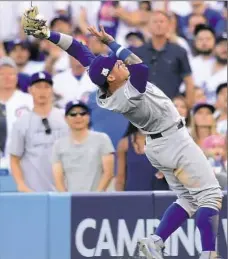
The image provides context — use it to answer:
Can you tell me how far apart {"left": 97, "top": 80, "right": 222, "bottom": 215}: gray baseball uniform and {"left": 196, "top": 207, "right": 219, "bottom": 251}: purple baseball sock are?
0.05 m

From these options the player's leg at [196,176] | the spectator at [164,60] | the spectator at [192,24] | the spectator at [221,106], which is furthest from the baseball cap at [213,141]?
the spectator at [192,24]

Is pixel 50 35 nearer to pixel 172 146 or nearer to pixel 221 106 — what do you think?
pixel 172 146

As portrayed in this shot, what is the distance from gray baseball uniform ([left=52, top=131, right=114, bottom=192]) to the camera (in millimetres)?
9133

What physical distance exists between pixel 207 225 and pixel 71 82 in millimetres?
4276

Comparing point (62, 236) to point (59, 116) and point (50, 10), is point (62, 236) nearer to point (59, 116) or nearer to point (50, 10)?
point (59, 116)

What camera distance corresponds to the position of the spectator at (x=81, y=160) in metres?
9.13

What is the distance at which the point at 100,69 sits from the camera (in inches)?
281

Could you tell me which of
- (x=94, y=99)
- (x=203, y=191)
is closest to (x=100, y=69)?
(x=203, y=191)

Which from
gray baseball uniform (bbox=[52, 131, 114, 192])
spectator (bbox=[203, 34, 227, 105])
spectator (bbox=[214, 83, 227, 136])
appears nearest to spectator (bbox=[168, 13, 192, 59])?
spectator (bbox=[203, 34, 227, 105])

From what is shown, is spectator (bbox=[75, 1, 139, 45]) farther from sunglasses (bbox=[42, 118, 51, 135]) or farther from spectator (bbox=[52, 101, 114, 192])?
spectator (bbox=[52, 101, 114, 192])

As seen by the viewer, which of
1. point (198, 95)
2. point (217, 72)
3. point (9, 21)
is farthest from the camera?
point (9, 21)

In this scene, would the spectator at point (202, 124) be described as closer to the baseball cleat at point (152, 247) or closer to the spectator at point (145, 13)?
the baseball cleat at point (152, 247)

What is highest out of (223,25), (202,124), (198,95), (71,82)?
(223,25)

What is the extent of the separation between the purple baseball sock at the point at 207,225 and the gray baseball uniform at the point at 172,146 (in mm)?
54
